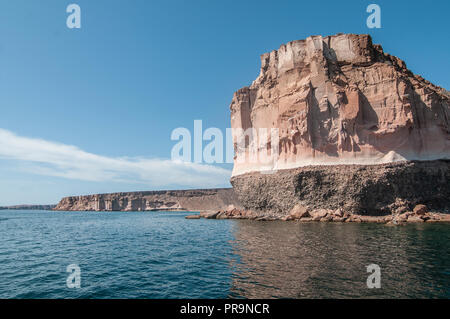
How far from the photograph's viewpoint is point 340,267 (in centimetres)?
1010

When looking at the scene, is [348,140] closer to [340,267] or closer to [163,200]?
[340,267]

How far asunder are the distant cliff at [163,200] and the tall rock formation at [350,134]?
74534 millimetres

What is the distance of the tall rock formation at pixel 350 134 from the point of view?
28.9m

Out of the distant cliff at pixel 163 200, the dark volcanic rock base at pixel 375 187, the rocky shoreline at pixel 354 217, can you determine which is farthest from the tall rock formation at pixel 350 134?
the distant cliff at pixel 163 200

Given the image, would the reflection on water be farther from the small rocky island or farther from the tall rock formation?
the tall rock formation

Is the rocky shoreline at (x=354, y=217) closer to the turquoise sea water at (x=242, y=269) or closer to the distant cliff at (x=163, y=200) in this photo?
the turquoise sea water at (x=242, y=269)

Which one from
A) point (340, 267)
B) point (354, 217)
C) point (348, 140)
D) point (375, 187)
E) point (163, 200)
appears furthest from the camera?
point (163, 200)

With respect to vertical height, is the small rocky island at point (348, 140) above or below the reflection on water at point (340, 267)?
above

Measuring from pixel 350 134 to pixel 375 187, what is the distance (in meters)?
6.90

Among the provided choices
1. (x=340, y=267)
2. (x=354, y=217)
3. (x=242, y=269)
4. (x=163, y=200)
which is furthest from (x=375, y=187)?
(x=163, y=200)

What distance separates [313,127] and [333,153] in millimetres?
4199

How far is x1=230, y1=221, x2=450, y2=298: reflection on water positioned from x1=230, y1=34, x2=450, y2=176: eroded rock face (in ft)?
55.1

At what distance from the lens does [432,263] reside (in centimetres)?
1060
